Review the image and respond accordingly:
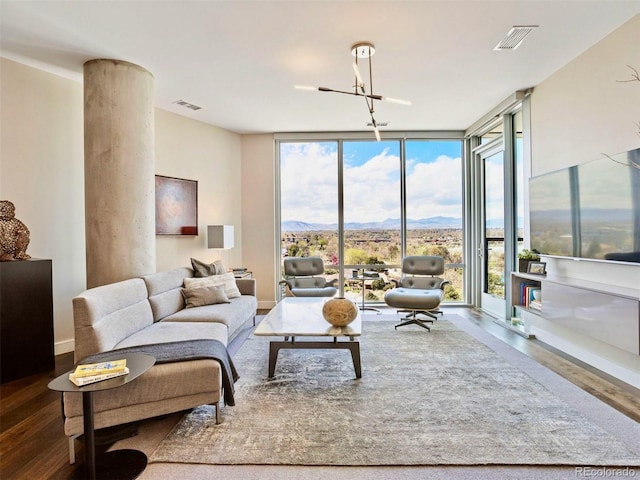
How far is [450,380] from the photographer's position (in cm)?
291

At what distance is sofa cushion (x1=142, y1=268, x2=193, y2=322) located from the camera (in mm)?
3480

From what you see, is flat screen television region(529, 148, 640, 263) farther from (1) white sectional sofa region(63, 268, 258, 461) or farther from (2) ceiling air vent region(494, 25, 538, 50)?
→ (1) white sectional sofa region(63, 268, 258, 461)

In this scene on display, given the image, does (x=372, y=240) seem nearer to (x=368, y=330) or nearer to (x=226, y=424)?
(x=368, y=330)

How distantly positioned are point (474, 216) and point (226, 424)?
5.15m

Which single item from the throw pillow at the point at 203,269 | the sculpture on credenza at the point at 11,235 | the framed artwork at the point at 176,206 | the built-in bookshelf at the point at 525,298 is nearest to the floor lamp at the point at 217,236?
the framed artwork at the point at 176,206

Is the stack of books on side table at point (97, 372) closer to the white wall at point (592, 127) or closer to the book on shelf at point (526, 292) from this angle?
the white wall at point (592, 127)

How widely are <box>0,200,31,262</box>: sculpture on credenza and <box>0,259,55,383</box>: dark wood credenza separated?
14cm

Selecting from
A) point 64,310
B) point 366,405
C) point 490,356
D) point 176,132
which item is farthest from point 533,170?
point 64,310

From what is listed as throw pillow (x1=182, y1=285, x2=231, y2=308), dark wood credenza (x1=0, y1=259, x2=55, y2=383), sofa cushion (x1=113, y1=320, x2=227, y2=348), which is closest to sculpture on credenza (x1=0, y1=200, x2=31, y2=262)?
dark wood credenza (x1=0, y1=259, x2=55, y2=383)

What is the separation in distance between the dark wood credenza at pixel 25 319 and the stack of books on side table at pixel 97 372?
1845 millimetres

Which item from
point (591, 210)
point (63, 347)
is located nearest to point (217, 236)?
point (63, 347)

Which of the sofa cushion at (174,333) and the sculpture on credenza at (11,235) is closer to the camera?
the sofa cushion at (174,333)

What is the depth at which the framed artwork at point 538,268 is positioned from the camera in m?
3.80

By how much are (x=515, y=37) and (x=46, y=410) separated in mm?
4867
